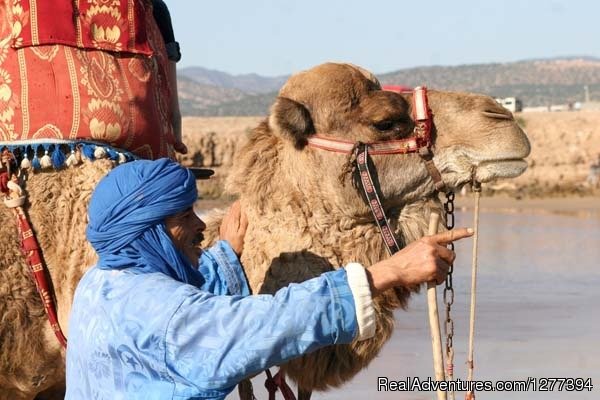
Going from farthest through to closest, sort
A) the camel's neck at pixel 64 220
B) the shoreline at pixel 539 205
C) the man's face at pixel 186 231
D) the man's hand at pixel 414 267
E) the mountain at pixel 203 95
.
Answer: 1. the mountain at pixel 203 95
2. the shoreline at pixel 539 205
3. the camel's neck at pixel 64 220
4. the man's face at pixel 186 231
5. the man's hand at pixel 414 267

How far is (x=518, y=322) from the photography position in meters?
10.9

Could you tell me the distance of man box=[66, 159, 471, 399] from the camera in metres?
2.71

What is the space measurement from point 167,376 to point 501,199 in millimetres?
23616

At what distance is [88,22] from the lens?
14.2 feet

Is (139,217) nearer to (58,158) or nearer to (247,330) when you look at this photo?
(247,330)

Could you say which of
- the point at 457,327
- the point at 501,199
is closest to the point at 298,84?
the point at 457,327

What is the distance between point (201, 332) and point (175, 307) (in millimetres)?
75

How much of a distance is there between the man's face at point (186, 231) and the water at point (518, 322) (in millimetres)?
4670

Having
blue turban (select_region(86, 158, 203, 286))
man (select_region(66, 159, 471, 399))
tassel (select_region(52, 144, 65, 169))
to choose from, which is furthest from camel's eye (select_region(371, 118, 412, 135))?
blue turban (select_region(86, 158, 203, 286))

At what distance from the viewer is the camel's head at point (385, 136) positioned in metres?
4.27

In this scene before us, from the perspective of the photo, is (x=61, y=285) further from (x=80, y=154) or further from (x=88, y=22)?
(x=88, y=22)

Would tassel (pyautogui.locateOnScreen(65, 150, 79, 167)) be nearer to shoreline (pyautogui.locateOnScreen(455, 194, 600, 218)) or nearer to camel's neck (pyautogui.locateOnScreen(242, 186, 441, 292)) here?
camel's neck (pyautogui.locateOnScreen(242, 186, 441, 292))

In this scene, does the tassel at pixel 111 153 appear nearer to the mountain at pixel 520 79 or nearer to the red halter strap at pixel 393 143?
the red halter strap at pixel 393 143

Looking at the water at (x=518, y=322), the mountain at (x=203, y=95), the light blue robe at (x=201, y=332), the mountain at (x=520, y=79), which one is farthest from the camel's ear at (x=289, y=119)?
the mountain at (x=203, y=95)
